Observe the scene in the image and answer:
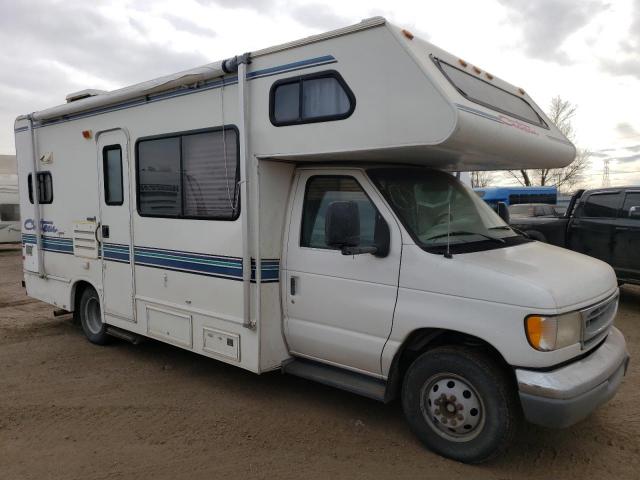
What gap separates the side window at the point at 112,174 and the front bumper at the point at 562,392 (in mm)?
4382

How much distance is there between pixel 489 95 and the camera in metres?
4.18

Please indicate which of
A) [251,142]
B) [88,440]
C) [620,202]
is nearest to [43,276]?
[88,440]

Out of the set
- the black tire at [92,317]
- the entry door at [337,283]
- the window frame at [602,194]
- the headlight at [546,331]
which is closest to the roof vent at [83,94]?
the black tire at [92,317]

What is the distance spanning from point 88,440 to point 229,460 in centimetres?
116

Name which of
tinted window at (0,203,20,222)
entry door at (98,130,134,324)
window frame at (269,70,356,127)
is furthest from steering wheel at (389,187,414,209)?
tinted window at (0,203,20,222)

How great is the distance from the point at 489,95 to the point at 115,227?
13.3 ft

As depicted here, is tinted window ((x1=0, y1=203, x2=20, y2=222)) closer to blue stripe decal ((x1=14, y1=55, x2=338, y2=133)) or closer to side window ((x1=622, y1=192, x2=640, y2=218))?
blue stripe decal ((x1=14, y1=55, x2=338, y2=133))

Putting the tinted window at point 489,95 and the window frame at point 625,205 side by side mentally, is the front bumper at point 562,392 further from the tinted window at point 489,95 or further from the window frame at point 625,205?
the window frame at point 625,205

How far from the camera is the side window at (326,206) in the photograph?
3.90 meters

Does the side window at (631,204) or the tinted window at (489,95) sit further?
the side window at (631,204)

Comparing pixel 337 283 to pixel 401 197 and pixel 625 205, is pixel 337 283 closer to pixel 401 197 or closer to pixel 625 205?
pixel 401 197

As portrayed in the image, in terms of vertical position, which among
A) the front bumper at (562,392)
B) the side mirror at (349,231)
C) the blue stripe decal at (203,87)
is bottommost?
the front bumper at (562,392)

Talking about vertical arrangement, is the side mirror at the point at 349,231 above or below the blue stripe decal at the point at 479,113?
below

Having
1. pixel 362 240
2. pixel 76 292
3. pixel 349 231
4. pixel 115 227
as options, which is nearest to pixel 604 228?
pixel 362 240
